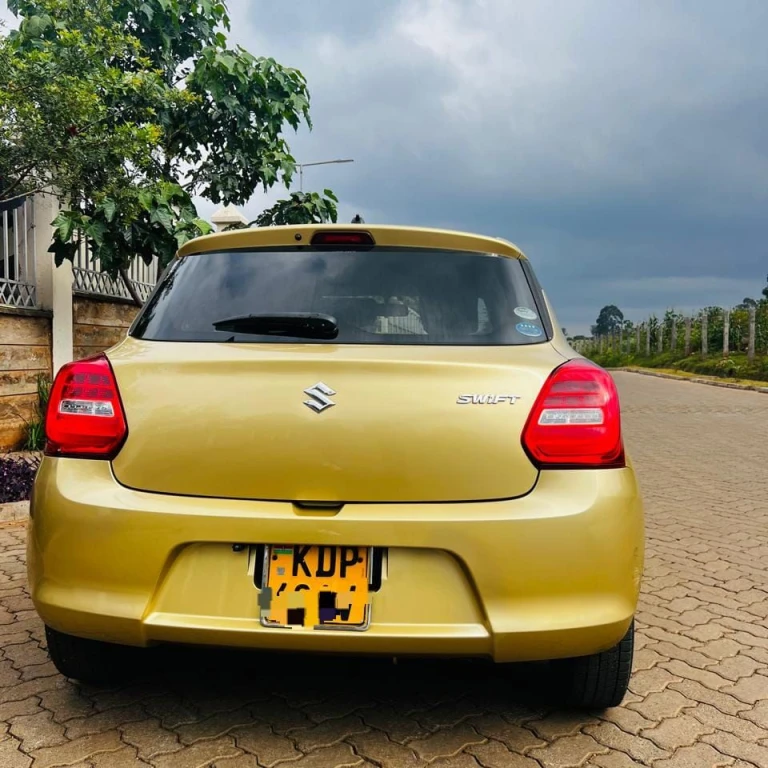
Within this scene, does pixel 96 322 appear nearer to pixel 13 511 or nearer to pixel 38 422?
pixel 38 422

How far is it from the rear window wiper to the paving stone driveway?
1.21 metres

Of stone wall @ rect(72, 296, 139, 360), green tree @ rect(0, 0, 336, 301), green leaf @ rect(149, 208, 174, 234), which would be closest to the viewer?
→ green tree @ rect(0, 0, 336, 301)

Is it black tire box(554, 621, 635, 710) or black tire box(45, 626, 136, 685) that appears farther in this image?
black tire box(45, 626, 136, 685)

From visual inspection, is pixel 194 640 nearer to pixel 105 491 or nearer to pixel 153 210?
pixel 105 491

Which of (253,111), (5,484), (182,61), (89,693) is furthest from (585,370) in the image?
(182,61)

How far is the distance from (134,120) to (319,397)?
7.32 meters

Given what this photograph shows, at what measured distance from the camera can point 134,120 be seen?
8508 millimetres

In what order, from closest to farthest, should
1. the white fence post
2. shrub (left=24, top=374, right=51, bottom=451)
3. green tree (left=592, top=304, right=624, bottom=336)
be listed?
shrub (left=24, top=374, right=51, bottom=451) < the white fence post < green tree (left=592, top=304, right=624, bottom=336)

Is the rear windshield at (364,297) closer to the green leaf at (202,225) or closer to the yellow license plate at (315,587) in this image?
the yellow license plate at (315,587)

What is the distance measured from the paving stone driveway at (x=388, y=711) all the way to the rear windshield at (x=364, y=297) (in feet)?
3.94

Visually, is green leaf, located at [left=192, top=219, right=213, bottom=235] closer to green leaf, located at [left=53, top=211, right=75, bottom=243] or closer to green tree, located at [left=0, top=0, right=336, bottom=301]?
green tree, located at [left=0, top=0, right=336, bottom=301]

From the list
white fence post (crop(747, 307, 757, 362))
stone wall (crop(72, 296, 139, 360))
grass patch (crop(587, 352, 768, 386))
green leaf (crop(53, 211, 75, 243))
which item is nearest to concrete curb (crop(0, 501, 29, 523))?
green leaf (crop(53, 211, 75, 243))

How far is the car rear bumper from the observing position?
212 cm

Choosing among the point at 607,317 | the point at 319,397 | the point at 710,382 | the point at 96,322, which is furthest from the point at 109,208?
the point at 607,317
